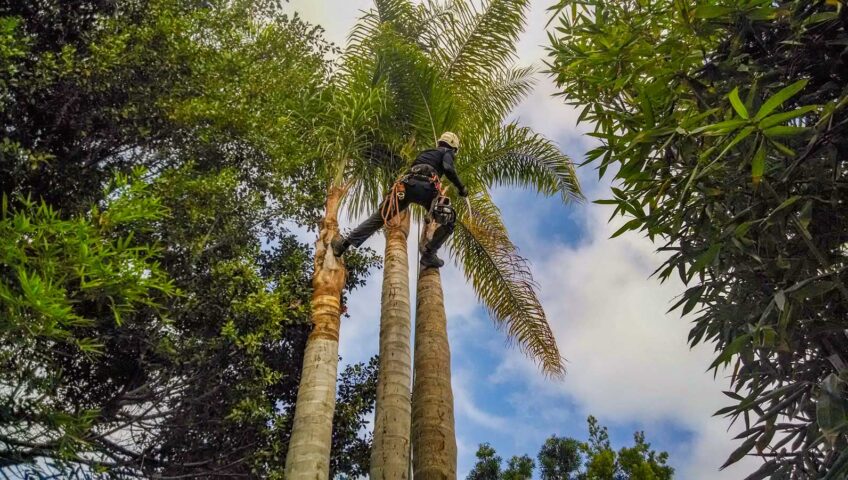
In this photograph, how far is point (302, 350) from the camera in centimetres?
966

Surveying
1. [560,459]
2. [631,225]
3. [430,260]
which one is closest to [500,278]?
[430,260]

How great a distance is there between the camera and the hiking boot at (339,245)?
8.81 m

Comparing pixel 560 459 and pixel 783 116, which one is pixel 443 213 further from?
pixel 560 459

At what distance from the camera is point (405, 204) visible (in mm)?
8977

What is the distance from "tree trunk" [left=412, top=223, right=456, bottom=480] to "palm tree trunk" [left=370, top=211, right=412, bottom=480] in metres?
0.22

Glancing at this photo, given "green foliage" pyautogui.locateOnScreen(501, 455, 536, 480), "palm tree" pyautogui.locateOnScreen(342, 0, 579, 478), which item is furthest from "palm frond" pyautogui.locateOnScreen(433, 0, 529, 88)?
"green foliage" pyautogui.locateOnScreen(501, 455, 536, 480)

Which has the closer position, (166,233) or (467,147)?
(166,233)

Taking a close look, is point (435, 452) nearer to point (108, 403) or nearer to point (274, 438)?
point (274, 438)

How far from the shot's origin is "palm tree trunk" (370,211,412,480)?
735cm

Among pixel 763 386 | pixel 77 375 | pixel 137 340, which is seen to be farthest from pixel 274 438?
pixel 763 386

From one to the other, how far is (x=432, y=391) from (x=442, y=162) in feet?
10.2

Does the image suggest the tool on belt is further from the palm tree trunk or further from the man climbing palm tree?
the palm tree trunk

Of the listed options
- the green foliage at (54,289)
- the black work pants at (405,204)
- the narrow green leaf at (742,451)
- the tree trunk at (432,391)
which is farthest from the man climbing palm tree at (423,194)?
the narrow green leaf at (742,451)

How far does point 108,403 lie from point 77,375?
63cm
